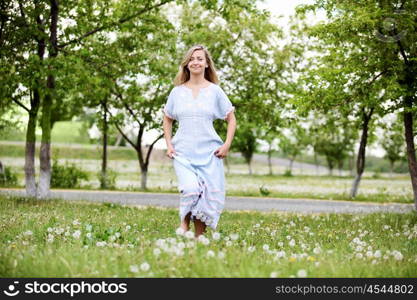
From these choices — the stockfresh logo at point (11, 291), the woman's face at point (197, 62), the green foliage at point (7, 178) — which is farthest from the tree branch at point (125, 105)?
the stockfresh logo at point (11, 291)

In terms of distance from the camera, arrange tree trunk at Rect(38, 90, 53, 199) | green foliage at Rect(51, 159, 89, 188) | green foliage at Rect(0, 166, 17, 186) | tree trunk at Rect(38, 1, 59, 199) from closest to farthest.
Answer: tree trunk at Rect(38, 1, 59, 199) → tree trunk at Rect(38, 90, 53, 199) → green foliage at Rect(51, 159, 89, 188) → green foliage at Rect(0, 166, 17, 186)

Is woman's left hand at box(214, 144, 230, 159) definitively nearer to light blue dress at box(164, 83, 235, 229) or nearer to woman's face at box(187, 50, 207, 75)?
light blue dress at box(164, 83, 235, 229)

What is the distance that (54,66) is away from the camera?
13.8 metres

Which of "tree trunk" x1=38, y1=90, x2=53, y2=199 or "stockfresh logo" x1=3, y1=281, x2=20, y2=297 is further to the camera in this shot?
"tree trunk" x1=38, y1=90, x2=53, y2=199

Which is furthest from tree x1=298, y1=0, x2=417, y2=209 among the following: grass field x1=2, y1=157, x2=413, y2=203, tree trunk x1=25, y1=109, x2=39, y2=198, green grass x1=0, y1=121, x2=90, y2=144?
green grass x1=0, y1=121, x2=90, y2=144

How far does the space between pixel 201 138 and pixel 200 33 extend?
40.5 feet

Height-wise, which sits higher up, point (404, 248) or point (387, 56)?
point (387, 56)

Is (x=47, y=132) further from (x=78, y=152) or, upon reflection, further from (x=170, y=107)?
(x=78, y=152)

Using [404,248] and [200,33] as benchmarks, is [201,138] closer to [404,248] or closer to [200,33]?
[404,248]

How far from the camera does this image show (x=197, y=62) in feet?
22.9

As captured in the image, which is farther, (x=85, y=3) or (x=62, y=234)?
(x=85, y=3)

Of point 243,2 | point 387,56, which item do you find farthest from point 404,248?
point 243,2

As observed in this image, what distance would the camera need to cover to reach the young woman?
22.4 ft

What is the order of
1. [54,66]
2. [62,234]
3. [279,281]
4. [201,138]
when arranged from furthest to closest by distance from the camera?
[54,66], [62,234], [201,138], [279,281]
